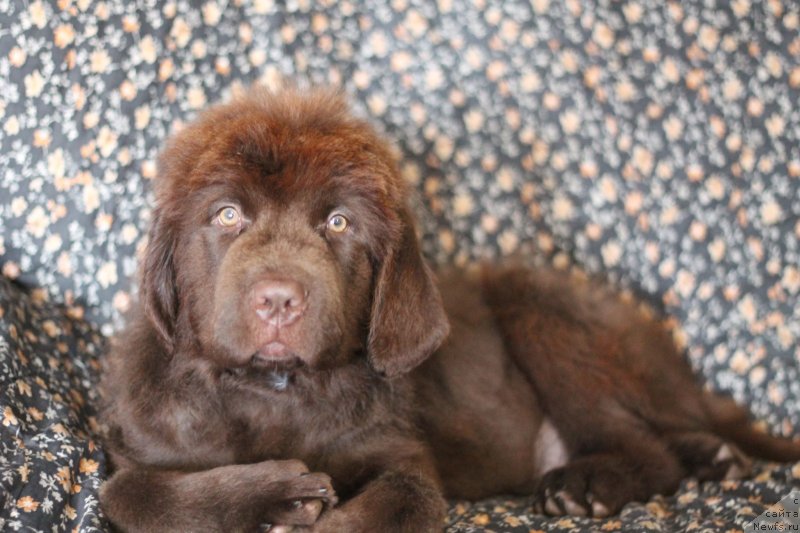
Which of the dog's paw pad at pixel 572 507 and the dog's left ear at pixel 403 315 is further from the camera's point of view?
the dog's paw pad at pixel 572 507

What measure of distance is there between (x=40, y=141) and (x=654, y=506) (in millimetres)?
2531

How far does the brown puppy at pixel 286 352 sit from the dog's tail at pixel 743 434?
0.63 metres

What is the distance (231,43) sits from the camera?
3.68 metres

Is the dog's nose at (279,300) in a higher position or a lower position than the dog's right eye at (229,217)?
lower

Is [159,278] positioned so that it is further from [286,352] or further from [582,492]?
[582,492]

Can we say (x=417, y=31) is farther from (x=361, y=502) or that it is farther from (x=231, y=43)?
(x=361, y=502)

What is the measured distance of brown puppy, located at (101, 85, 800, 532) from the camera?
238 centimetres

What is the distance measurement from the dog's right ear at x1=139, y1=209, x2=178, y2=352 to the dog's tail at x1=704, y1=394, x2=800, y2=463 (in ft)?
6.99

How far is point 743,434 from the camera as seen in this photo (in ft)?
11.7

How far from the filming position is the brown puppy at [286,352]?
7.80 ft

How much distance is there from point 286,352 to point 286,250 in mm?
262

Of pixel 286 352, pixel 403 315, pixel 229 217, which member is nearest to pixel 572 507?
pixel 403 315

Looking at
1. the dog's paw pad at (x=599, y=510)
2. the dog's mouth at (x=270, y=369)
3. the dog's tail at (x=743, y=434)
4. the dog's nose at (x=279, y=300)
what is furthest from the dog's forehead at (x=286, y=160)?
the dog's tail at (x=743, y=434)

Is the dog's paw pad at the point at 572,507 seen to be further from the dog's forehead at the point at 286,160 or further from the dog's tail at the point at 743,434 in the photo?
the dog's forehead at the point at 286,160
